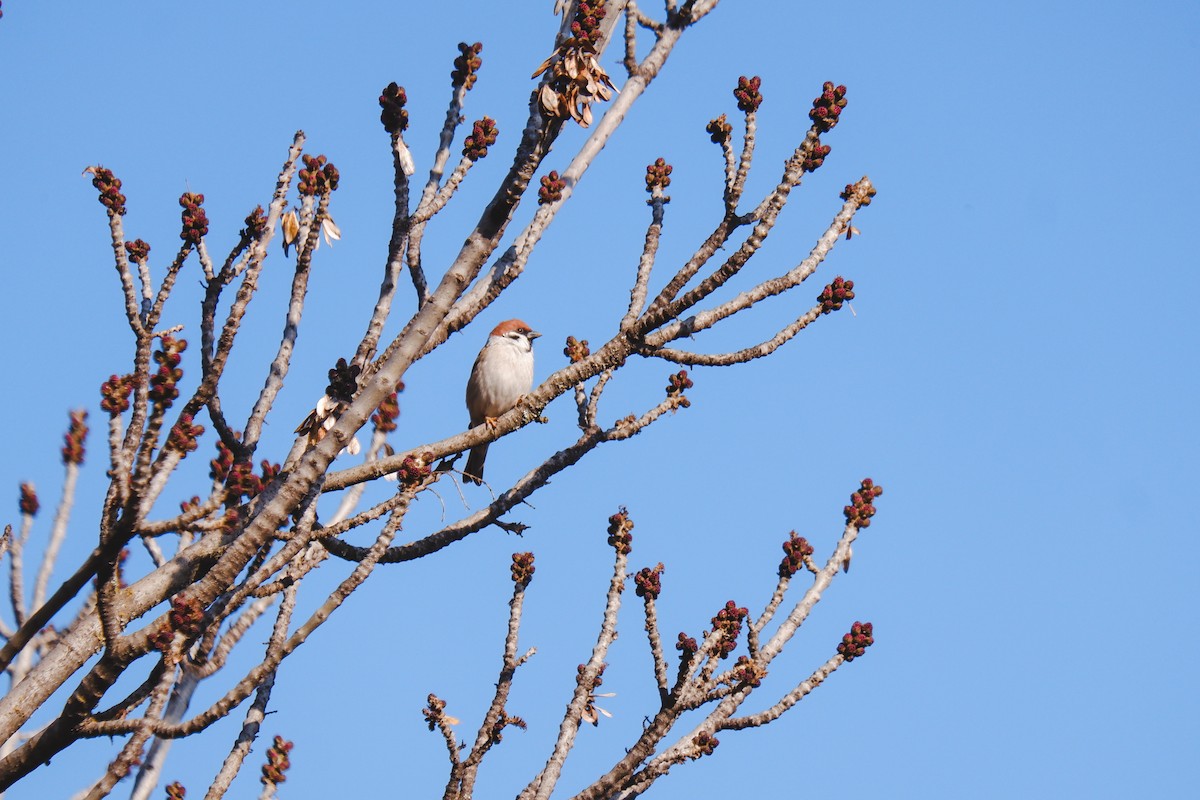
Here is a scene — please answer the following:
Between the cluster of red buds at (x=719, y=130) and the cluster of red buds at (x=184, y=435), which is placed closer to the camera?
the cluster of red buds at (x=184, y=435)

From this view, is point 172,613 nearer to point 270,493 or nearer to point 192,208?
point 270,493

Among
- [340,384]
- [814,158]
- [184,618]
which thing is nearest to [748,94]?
[814,158]

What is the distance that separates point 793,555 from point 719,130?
218 cm

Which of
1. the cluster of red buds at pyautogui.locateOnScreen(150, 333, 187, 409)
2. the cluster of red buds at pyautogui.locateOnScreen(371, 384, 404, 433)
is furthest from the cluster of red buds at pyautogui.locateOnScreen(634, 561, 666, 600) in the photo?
the cluster of red buds at pyautogui.locateOnScreen(150, 333, 187, 409)

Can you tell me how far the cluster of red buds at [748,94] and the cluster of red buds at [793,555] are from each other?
2.19m

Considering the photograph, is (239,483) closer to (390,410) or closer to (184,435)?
(184,435)

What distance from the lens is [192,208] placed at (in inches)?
178

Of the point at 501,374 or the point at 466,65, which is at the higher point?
the point at 501,374

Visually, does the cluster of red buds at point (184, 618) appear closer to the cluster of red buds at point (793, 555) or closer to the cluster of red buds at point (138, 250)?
the cluster of red buds at point (138, 250)

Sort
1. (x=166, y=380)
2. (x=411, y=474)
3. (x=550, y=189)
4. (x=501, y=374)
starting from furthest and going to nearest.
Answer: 1. (x=501, y=374)
2. (x=550, y=189)
3. (x=411, y=474)
4. (x=166, y=380)

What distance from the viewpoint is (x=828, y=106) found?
5.00 m

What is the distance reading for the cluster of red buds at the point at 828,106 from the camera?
16.4 ft

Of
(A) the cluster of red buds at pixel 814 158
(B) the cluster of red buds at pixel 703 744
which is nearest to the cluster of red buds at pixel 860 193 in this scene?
(A) the cluster of red buds at pixel 814 158

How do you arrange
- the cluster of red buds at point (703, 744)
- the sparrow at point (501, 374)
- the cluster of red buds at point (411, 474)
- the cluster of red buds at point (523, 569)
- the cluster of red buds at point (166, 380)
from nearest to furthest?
the cluster of red buds at point (166, 380) < the cluster of red buds at point (411, 474) < the cluster of red buds at point (703, 744) < the cluster of red buds at point (523, 569) < the sparrow at point (501, 374)
